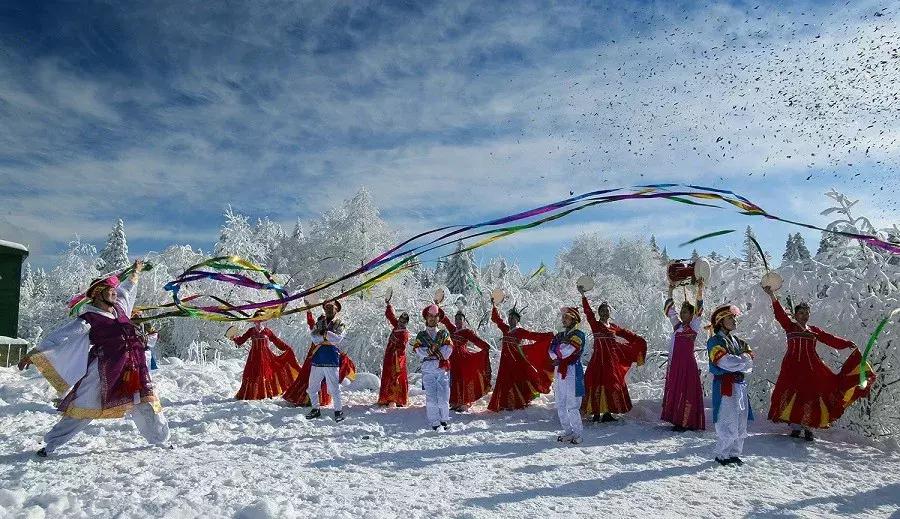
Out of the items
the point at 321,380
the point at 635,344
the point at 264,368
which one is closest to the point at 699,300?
the point at 635,344

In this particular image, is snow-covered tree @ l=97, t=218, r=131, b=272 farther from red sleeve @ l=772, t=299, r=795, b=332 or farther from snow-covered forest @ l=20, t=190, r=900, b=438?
red sleeve @ l=772, t=299, r=795, b=332

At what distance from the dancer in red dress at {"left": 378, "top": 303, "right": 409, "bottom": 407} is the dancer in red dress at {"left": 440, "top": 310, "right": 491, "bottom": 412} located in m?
0.79

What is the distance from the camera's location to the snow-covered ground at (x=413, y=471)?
14.8ft

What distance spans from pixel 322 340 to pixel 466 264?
3059 centimetres

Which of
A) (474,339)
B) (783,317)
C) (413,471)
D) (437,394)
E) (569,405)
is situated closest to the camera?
(413,471)

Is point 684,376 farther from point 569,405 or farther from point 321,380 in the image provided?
point 321,380

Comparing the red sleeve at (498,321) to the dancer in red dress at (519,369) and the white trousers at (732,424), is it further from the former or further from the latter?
the white trousers at (732,424)

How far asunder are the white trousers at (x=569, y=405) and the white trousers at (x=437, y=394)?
1.66 meters

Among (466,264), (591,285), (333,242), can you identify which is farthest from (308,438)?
(466,264)

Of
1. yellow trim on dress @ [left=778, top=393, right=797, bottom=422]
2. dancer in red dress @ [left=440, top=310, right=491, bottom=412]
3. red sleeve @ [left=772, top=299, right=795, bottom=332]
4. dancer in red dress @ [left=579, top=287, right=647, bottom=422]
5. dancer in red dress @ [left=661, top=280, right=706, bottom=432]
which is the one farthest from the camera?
dancer in red dress @ [left=440, top=310, right=491, bottom=412]

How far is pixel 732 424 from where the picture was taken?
6484mm

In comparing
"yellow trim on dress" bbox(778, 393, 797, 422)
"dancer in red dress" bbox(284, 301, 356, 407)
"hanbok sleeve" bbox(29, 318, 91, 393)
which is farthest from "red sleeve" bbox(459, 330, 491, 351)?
"hanbok sleeve" bbox(29, 318, 91, 393)

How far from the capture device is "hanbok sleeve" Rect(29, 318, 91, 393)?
230 inches

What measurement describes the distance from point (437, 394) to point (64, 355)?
4644mm
